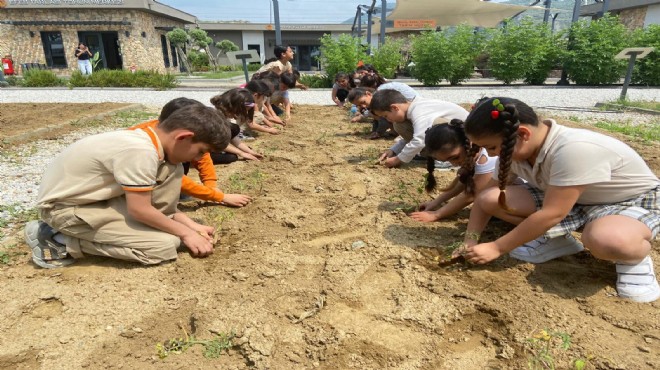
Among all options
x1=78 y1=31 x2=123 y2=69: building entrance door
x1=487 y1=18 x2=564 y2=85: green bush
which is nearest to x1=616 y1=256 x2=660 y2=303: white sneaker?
x1=487 y1=18 x2=564 y2=85: green bush

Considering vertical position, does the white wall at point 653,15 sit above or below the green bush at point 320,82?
above

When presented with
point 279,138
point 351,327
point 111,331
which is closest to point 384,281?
point 351,327

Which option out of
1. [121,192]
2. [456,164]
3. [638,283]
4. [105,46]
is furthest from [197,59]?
[638,283]

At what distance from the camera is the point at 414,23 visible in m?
20.4

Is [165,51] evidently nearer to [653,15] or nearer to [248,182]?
[248,182]

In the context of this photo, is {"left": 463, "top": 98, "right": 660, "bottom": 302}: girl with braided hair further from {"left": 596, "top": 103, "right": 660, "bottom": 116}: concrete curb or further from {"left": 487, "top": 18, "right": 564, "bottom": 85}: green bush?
{"left": 487, "top": 18, "right": 564, "bottom": 85}: green bush

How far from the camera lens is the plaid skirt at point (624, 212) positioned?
184cm

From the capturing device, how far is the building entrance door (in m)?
20.9

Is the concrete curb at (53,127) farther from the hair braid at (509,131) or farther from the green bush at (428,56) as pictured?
the green bush at (428,56)

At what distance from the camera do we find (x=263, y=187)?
11.3 ft

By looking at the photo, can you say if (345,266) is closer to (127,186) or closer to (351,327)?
(351,327)

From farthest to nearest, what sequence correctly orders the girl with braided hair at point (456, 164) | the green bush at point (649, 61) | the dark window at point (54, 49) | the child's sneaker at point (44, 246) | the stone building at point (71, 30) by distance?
the dark window at point (54, 49) → the stone building at point (71, 30) → the green bush at point (649, 61) → the girl with braided hair at point (456, 164) → the child's sneaker at point (44, 246)

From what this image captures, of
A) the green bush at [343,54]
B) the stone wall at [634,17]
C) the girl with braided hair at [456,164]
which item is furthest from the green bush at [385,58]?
the stone wall at [634,17]

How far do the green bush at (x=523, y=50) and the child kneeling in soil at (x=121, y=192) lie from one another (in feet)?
39.1
